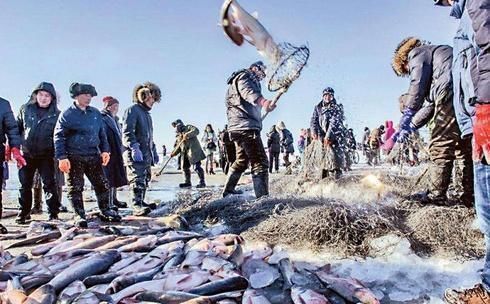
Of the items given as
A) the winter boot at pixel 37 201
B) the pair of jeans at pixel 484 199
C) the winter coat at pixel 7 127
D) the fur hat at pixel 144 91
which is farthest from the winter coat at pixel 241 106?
the winter boot at pixel 37 201

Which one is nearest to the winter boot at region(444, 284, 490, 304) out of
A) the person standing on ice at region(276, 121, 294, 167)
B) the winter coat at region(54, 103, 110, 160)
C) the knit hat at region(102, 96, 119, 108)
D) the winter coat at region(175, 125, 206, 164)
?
the winter coat at region(54, 103, 110, 160)

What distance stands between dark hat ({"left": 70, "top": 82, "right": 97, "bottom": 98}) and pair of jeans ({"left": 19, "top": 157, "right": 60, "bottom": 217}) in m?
1.29

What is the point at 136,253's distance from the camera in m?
3.72

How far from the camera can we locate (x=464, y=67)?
7.93 feet

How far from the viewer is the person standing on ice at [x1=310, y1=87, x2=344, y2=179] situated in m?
8.47

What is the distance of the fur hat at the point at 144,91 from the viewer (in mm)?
6980

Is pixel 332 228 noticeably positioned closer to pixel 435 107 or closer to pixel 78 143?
pixel 435 107

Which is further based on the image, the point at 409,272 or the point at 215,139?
the point at 215,139

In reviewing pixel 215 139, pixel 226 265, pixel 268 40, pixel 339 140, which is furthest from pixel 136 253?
pixel 215 139

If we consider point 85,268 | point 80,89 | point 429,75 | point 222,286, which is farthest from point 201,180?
point 222,286

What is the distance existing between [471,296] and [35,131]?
19.5ft

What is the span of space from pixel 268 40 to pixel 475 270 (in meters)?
2.52

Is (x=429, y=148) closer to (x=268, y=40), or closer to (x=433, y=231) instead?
(x=433, y=231)

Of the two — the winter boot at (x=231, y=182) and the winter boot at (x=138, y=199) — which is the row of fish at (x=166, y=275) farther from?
the winter boot at (x=138, y=199)
